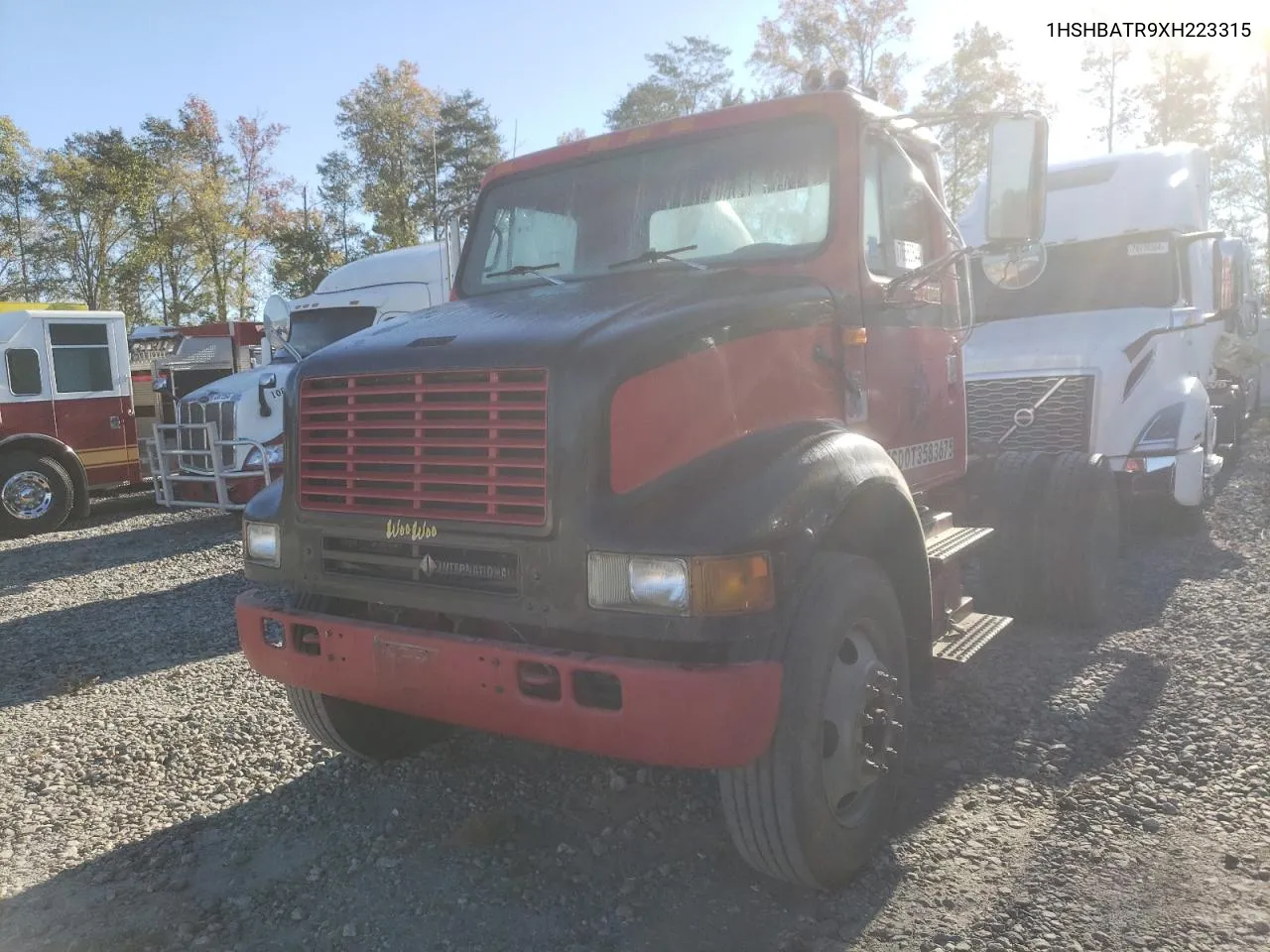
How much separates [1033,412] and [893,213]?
3934 millimetres

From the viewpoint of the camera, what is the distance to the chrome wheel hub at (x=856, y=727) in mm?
2896

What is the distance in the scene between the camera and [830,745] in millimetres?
2898

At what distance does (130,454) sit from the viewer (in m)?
12.6

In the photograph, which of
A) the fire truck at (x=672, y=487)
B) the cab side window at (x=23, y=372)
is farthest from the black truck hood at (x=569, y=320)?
the cab side window at (x=23, y=372)

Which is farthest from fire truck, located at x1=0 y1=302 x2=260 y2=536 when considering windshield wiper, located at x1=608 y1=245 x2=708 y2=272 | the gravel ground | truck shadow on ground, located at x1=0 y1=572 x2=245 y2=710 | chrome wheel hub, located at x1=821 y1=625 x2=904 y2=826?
chrome wheel hub, located at x1=821 y1=625 x2=904 y2=826

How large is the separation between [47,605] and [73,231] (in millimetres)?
27901

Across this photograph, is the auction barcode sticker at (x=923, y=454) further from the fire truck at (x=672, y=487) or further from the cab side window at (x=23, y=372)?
the cab side window at (x=23, y=372)

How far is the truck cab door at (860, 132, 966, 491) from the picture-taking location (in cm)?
364

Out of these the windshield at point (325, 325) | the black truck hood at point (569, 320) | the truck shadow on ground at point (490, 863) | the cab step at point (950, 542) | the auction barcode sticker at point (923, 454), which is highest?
the windshield at point (325, 325)

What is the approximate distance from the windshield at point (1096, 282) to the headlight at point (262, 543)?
21.5ft

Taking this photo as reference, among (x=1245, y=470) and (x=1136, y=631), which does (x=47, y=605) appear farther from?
(x=1245, y=470)

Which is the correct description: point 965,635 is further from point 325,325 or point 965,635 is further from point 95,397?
point 95,397

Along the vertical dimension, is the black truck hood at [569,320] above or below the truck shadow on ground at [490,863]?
above

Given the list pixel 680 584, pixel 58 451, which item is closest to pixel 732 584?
pixel 680 584
